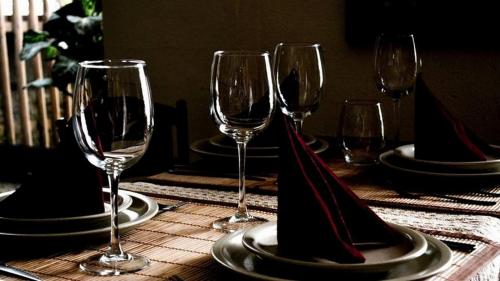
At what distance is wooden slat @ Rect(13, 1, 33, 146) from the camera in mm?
4889

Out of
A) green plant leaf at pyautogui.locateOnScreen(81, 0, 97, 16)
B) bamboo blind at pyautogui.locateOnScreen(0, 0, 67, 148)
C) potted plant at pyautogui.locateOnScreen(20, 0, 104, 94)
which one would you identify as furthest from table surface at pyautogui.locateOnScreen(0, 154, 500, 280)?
bamboo blind at pyautogui.locateOnScreen(0, 0, 67, 148)

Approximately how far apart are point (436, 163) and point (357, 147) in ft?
0.63

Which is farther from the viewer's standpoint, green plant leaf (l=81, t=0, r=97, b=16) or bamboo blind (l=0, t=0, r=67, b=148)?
bamboo blind (l=0, t=0, r=67, b=148)

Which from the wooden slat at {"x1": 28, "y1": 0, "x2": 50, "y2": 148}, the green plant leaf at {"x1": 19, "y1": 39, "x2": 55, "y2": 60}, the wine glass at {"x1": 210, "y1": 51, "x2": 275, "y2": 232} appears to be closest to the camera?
the wine glass at {"x1": 210, "y1": 51, "x2": 275, "y2": 232}

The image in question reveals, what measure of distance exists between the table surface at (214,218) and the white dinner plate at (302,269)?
0.02 meters

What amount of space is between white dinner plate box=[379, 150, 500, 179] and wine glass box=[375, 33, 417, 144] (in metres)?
0.05

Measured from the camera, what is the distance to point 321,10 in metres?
2.41

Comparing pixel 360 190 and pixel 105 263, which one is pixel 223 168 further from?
pixel 105 263

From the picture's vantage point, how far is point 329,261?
0.84 meters

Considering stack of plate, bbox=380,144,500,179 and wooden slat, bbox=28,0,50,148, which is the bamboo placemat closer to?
stack of plate, bbox=380,144,500,179

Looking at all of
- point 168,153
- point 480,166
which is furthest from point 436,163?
point 168,153

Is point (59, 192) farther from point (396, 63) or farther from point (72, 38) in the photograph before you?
point (72, 38)

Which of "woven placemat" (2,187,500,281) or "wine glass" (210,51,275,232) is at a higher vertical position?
"wine glass" (210,51,275,232)

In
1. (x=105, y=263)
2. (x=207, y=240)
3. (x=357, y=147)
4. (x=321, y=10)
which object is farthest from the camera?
(x=321, y=10)
